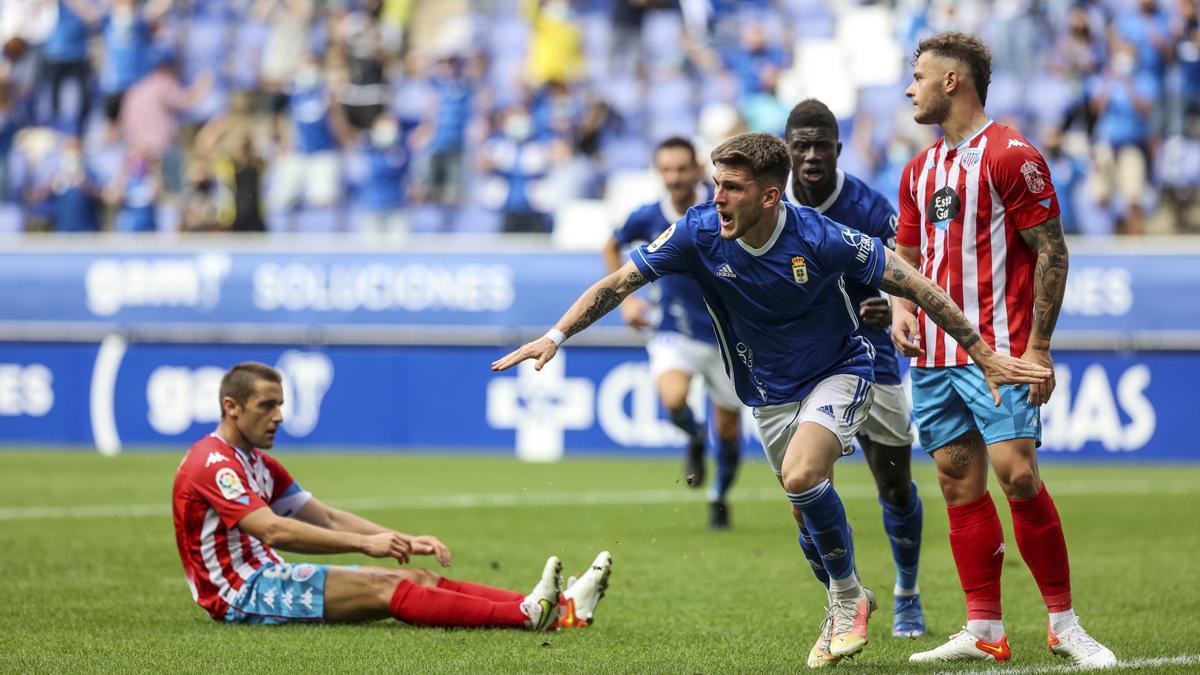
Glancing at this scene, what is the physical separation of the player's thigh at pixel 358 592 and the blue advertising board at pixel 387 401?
9.78m

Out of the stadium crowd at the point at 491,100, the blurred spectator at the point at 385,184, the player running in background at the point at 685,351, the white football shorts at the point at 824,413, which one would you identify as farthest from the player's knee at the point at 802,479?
the blurred spectator at the point at 385,184

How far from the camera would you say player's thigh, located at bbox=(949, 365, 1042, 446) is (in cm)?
631

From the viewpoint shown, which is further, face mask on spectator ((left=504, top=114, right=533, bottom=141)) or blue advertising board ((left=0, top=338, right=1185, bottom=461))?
face mask on spectator ((left=504, top=114, right=533, bottom=141))

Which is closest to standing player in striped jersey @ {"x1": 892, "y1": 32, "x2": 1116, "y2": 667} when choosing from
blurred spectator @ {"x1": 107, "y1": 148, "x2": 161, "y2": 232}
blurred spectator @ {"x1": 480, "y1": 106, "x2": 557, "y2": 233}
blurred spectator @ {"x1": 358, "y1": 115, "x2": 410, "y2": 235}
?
blurred spectator @ {"x1": 480, "y1": 106, "x2": 557, "y2": 233}

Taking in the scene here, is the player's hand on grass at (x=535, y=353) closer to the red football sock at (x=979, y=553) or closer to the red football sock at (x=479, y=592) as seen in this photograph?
the red football sock at (x=479, y=592)

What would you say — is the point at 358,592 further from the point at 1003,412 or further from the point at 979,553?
the point at 1003,412

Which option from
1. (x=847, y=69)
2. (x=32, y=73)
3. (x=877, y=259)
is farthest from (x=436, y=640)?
(x=32, y=73)

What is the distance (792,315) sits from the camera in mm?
6395

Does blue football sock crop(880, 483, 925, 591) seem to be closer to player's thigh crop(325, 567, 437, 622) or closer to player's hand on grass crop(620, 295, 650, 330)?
player's thigh crop(325, 567, 437, 622)

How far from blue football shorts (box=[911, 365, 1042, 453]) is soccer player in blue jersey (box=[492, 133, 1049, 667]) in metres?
0.23

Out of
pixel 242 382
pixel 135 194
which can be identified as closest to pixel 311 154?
pixel 135 194

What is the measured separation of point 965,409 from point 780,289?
90 centimetres

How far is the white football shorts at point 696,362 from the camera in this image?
11.7m

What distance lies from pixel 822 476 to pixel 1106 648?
1.25 metres
